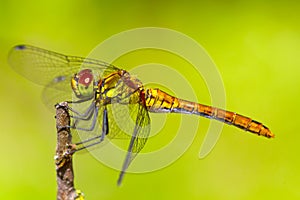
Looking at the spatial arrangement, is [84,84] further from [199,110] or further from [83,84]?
[199,110]

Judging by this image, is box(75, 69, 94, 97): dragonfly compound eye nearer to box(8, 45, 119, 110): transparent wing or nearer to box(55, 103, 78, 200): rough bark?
box(8, 45, 119, 110): transparent wing

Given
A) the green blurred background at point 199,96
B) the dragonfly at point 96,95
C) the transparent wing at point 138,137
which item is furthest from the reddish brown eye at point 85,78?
the green blurred background at point 199,96

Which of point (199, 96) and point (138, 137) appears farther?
point (199, 96)

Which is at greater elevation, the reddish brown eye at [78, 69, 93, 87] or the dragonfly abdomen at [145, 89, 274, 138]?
the dragonfly abdomen at [145, 89, 274, 138]

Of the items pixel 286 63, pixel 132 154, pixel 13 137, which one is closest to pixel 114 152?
pixel 132 154

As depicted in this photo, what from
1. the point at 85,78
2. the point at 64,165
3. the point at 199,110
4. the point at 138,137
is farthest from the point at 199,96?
the point at 64,165

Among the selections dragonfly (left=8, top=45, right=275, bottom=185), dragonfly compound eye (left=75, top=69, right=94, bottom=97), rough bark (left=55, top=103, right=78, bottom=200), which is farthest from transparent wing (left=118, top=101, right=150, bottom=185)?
rough bark (left=55, top=103, right=78, bottom=200)
